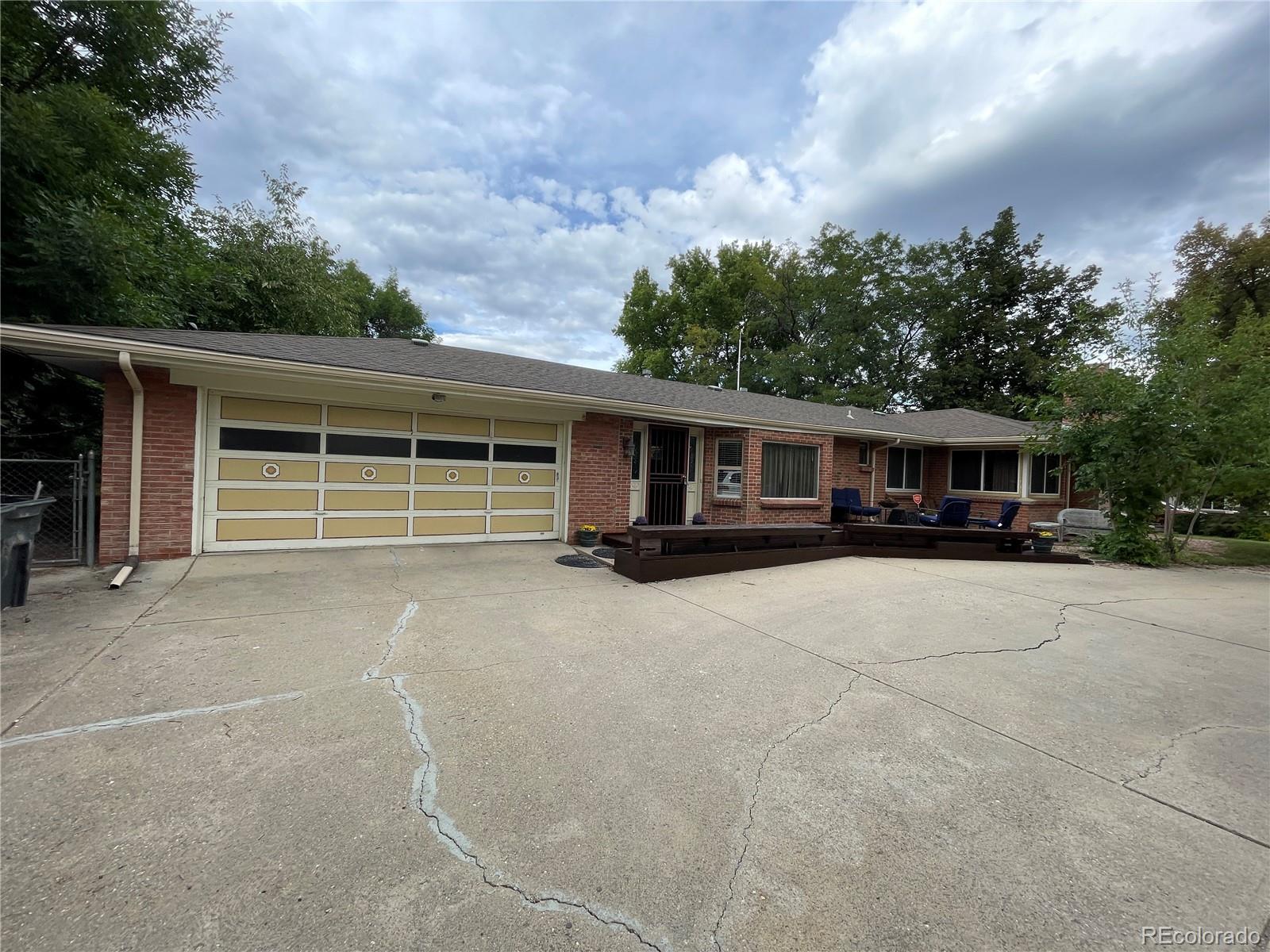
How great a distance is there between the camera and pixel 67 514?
7.85 metres

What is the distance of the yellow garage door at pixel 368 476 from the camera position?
6785 millimetres

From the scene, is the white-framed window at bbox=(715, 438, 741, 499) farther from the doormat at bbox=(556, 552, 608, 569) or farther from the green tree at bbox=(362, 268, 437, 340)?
the green tree at bbox=(362, 268, 437, 340)

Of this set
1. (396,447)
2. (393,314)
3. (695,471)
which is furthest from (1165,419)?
(393,314)

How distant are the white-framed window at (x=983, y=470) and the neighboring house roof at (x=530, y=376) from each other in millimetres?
682

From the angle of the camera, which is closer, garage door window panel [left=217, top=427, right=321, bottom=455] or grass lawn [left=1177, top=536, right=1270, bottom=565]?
garage door window panel [left=217, top=427, right=321, bottom=455]

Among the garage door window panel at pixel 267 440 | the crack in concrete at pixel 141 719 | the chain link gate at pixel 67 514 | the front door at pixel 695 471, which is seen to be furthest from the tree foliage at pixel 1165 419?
the chain link gate at pixel 67 514

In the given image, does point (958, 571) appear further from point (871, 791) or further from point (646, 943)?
point (646, 943)

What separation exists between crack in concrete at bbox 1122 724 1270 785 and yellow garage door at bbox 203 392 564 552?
7.64 meters

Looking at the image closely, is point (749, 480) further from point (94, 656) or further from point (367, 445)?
point (94, 656)

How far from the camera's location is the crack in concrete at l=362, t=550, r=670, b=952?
67.5 inches

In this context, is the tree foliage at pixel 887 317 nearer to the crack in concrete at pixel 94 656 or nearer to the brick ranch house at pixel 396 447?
the brick ranch house at pixel 396 447

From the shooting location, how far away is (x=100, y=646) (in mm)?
3838

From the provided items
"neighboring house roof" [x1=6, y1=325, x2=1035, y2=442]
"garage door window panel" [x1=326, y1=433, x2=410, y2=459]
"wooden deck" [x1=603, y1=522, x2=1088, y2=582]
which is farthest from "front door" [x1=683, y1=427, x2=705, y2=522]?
"garage door window panel" [x1=326, y1=433, x2=410, y2=459]

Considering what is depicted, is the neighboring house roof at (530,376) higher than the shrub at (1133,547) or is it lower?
higher
